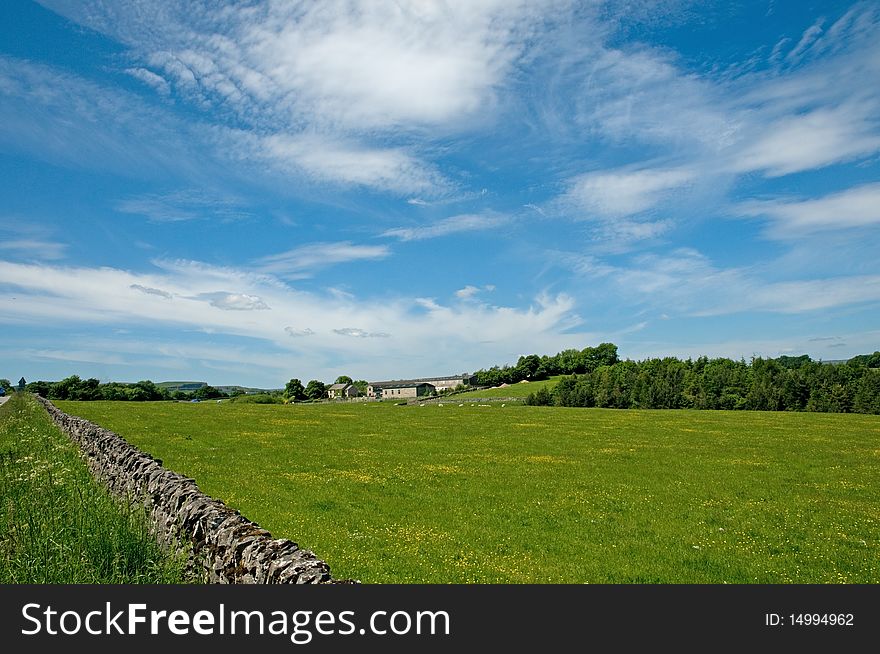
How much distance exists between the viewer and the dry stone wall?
21.6 ft

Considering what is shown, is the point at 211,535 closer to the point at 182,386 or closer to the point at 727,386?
the point at 727,386

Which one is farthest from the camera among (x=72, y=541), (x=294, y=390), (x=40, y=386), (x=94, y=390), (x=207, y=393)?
(x=294, y=390)

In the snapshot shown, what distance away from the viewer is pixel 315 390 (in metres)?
157

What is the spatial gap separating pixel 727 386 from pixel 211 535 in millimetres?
94714

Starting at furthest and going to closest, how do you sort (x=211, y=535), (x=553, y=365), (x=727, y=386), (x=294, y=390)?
(x=553, y=365) < (x=294, y=390) < (x=727, y=386) < (x=211, y=535)

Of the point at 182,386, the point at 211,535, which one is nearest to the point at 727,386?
the point at 211,535

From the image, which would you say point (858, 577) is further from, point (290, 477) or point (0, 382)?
point (0, 382)

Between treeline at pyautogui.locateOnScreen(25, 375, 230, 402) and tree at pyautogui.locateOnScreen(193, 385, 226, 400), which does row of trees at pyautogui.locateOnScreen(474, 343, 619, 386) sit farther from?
treeline at pyautogui.locateOnScreen(25, 375, 230, 402)

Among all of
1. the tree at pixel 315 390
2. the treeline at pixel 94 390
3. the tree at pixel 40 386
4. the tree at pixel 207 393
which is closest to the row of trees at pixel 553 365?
the tree at pixel 315 390

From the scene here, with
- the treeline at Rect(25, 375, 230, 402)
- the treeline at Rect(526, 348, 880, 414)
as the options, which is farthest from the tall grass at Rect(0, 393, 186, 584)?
the treeline at Rect(25, 375, 230, 402)

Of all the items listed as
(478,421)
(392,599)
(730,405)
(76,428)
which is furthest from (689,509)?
(730,405)

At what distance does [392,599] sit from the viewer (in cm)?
705

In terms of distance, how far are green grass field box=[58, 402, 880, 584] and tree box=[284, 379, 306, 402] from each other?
376 ft

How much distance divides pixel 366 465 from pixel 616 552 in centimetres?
1483
